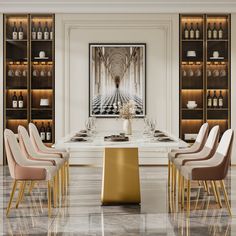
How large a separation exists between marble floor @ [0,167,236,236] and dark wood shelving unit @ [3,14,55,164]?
2.81m

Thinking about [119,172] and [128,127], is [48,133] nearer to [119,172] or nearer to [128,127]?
[128,127]

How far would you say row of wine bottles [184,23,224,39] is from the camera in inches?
359

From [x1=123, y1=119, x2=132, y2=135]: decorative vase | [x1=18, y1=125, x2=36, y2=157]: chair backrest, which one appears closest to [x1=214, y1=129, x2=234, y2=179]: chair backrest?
[x1=123, y1=119, x2=132, y2=135]: decorative vase

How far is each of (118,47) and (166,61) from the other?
91 centimetres

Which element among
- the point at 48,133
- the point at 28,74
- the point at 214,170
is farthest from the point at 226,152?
the point at 28,74

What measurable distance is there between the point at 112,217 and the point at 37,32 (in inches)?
202

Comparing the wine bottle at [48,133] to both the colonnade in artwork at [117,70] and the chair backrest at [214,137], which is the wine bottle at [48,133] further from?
the chair backrest at [214,137]

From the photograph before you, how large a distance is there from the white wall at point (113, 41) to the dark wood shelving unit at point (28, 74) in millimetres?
186

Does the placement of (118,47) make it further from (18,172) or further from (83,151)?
(18,172)

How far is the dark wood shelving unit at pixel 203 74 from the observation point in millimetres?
9094

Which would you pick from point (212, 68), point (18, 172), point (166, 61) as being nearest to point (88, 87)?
point (166, 61)

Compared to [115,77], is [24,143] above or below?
below

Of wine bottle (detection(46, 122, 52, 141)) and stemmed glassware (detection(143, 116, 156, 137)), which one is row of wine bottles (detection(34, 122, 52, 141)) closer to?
wine bottle (detection(46, 122, 52, 141))

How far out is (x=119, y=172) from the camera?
541 cm
